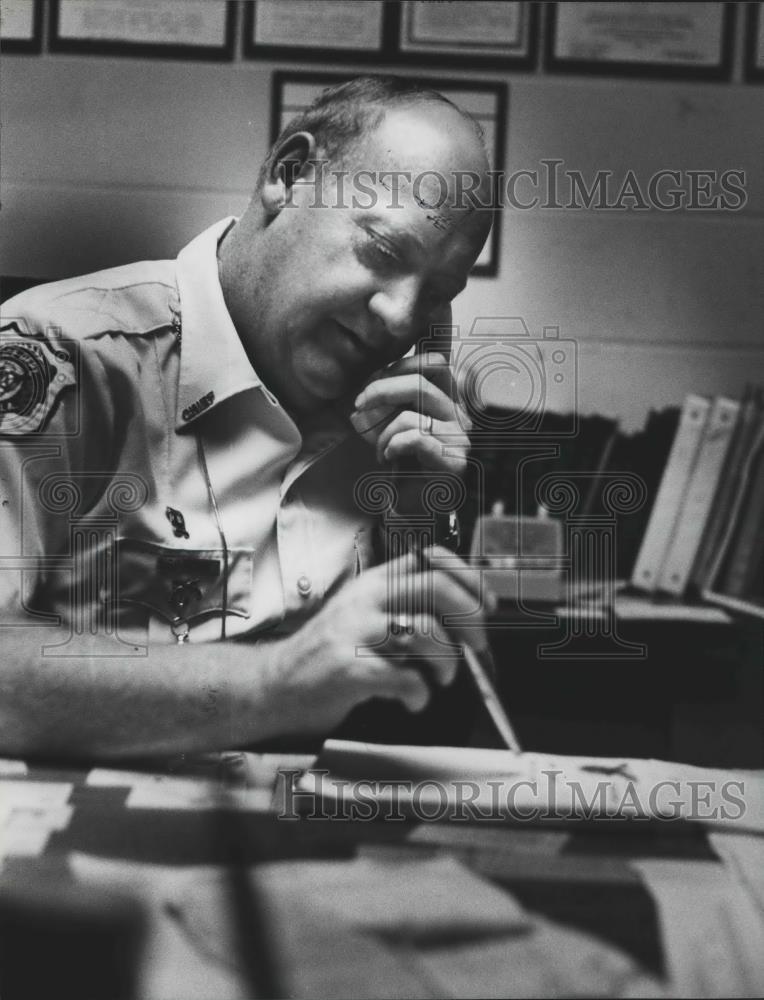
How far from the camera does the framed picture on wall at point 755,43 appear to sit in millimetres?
985

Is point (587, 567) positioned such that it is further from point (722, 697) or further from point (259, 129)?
point (259, 129)

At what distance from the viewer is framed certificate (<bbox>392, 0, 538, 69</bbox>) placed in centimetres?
97

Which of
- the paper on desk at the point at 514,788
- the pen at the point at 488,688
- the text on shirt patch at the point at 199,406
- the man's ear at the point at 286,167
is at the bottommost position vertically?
the paper on desk at the point at 514,788

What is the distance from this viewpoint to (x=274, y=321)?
965 mm

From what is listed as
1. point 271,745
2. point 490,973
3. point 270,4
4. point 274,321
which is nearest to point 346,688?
point 271,745

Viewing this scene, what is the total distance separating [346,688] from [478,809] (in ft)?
0.58

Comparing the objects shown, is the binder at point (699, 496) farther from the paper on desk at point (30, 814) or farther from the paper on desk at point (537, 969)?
the paper on desk at point (30, 814)

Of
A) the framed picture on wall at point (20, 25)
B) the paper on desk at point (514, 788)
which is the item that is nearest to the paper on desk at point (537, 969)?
the paper on desk at point (514, 788)

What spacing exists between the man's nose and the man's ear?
16cm

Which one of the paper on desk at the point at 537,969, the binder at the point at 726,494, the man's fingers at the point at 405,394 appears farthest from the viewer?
the binder at the point at 726,494

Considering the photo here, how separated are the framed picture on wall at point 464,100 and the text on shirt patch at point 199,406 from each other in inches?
11.4

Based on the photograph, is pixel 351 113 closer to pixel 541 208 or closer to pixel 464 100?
pixel 464 100

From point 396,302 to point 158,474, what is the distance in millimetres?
308

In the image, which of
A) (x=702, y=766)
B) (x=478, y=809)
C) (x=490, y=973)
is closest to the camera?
(x=490, y=973)
